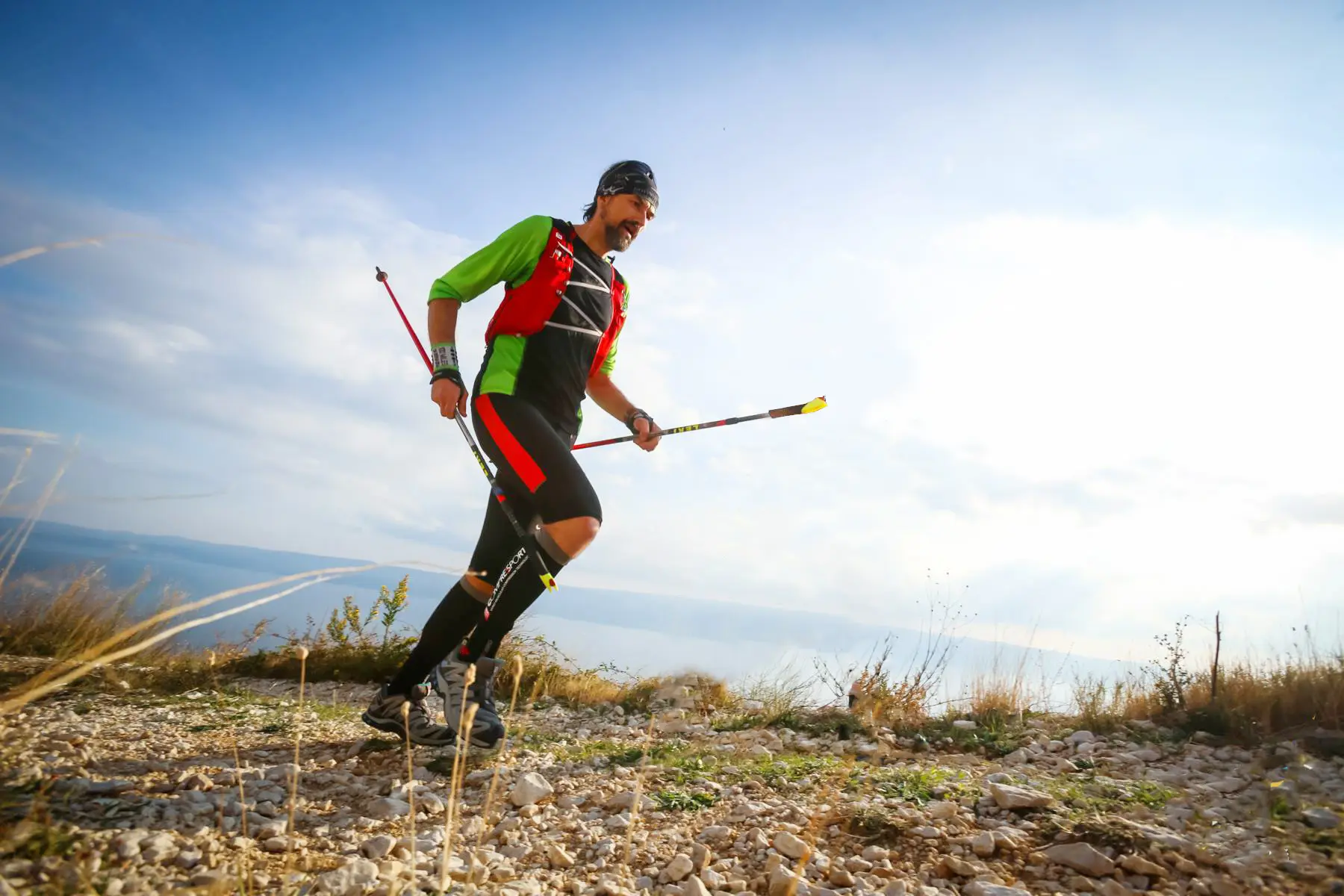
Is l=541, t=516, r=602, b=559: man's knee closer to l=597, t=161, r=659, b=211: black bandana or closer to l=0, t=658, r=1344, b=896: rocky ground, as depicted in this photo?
l=0, t=658, r=1344, b=896: rocky ground

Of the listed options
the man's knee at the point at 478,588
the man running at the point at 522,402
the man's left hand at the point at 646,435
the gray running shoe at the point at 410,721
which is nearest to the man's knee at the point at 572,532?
the man running at the point at 522,402

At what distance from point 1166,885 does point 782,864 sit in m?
1.11

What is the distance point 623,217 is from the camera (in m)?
3.78

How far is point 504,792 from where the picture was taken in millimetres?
2738

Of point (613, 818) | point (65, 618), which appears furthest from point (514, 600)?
point (65, 618)

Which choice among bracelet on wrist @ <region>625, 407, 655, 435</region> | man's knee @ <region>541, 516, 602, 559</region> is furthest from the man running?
bracelet on wrist @ <region>625, 407, 655, 435</region>

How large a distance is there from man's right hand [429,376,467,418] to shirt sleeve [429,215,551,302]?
44cm

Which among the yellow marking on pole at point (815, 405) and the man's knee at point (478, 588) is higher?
the yellow marking on pole at point (815, 405)

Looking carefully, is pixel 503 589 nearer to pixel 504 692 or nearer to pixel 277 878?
pixel 277 878

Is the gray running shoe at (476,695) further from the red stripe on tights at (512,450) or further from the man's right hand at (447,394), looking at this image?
the man's right hand at (447,394)

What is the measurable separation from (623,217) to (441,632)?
2328 millimetres

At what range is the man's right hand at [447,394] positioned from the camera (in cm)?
333

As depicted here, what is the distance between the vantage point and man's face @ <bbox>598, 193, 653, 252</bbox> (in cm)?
377

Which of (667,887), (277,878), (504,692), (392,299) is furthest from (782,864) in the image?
(504,692)
